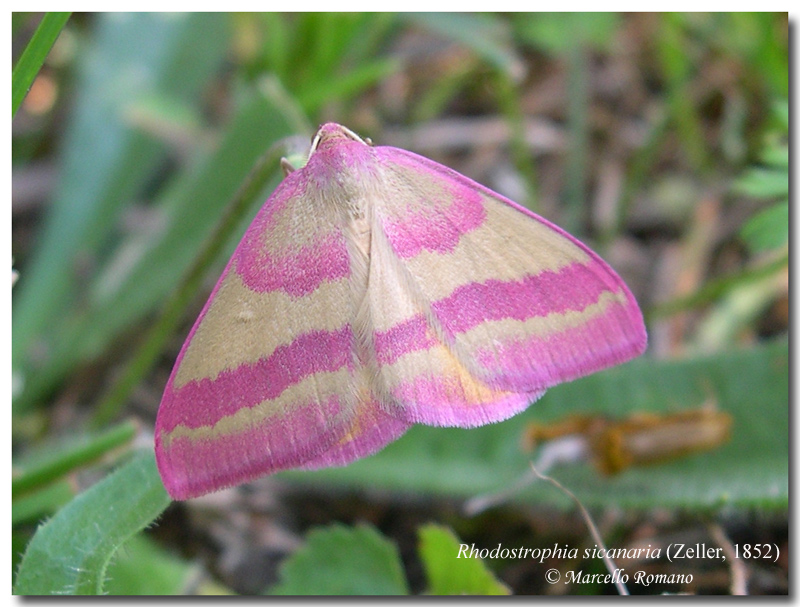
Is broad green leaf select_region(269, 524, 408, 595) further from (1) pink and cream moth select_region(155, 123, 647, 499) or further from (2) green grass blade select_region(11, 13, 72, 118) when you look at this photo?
(2) green grass blade select_region(11, 13, 72, 118)

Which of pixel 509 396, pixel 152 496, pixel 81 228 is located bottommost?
pixel 152 496

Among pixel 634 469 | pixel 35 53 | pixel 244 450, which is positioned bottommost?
pixel 634 469

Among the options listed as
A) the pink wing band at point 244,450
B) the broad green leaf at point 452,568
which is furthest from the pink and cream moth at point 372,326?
the broad green leaf at point 452,568

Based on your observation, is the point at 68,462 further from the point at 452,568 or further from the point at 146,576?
the point at 452,568

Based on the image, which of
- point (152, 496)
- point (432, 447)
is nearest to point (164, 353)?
point (432, 447)

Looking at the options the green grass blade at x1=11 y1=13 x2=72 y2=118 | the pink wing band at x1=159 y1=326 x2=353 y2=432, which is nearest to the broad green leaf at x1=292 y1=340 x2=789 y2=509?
the pink wing band at x1=159 y1=326 x2=353 y2=432

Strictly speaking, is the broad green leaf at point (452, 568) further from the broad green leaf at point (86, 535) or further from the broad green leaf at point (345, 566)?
the broad green leaf at point (86, 535)

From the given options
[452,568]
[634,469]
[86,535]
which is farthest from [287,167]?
[634,469]

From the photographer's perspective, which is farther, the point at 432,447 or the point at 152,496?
the point at 432,447

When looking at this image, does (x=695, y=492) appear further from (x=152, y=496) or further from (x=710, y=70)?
(x=710, y=70)
